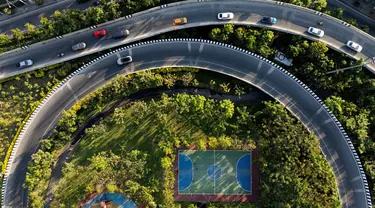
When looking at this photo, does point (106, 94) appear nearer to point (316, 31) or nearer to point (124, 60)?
point (124, 60)

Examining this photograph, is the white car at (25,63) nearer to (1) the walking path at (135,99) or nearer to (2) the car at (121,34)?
(1) the walking path at (135,99)

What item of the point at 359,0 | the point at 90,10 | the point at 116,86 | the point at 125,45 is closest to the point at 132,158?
the point at 116,86

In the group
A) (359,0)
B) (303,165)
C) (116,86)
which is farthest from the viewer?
(359,0)

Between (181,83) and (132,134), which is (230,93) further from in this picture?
(132,134)

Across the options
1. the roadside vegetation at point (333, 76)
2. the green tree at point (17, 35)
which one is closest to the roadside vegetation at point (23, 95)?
the green tree at point (17, 35)

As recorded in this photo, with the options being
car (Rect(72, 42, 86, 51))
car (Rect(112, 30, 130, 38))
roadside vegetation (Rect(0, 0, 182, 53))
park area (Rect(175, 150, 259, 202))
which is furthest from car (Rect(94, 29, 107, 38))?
park area (Rect(175, 150, 259, 202))

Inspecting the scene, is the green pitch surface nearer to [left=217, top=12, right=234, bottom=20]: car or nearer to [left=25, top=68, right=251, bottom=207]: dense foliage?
[left=25, top=68, right=251, bottom=207]: dense foliage

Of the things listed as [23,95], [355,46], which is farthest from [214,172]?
[23,95]
